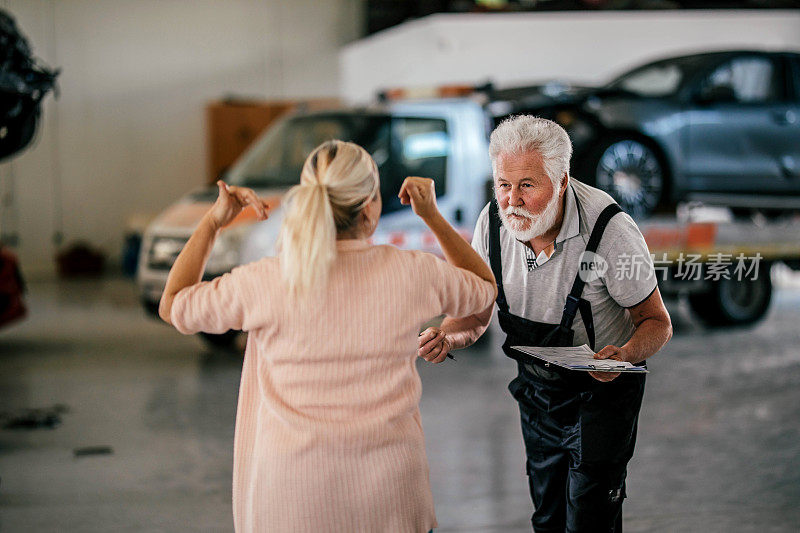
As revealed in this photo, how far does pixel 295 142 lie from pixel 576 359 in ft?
18.7

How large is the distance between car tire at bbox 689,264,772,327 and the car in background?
153 centimetres

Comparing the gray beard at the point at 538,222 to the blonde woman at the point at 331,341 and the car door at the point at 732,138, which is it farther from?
the car door at the point at 732,138

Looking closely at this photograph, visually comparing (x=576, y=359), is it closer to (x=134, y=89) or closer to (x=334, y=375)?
(x=334, y=375)

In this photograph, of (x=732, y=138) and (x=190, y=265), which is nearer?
(x=190, y=265)

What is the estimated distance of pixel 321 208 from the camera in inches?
71.5

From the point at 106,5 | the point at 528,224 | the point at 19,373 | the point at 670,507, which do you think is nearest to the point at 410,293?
the point at 528,224

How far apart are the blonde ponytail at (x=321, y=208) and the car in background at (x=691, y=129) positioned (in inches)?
185

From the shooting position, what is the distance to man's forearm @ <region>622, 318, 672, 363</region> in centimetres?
222

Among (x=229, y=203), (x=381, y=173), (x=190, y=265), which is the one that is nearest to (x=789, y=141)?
(x=381, y=173)

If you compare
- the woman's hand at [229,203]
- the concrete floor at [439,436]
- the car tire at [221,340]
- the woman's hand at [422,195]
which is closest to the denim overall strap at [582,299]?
the woman's hand at [422,195]

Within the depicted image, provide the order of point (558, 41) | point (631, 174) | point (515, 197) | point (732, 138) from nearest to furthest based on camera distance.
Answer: point (515, 197) < point (631, 174) < point (732, 138) < point (558, 41)

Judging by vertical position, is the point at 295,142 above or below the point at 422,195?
below

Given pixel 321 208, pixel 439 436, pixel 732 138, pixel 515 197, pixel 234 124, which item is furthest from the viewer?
pixel 234 124

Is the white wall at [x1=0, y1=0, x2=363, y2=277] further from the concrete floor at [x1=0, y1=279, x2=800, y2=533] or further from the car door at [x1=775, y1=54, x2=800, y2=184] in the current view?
the car door at [x1=775, y1=54, x2=800, y2=184]
